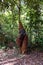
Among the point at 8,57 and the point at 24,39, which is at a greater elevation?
the point at 24,39

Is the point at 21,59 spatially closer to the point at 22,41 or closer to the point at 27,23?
the point at 22,41

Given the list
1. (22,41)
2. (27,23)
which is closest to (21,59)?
(22,41)

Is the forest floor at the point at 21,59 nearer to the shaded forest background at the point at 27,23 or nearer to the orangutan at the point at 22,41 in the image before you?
the orangutan at the point at 22,41

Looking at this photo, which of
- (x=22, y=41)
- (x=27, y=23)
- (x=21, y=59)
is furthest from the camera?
(x=27, y=23)

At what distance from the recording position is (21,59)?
5254mm

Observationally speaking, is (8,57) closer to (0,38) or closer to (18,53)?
(18,53)

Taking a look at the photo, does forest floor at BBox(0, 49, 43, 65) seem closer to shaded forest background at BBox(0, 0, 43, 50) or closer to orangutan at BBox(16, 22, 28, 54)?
orangutan at BBox(16, 22, 28, 54)

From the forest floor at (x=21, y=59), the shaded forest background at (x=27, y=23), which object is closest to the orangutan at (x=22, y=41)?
the forest floor at (x=21, y=59)

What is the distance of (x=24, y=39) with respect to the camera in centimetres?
576

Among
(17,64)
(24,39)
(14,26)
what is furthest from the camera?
(14,26)

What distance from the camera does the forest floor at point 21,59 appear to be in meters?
5.03

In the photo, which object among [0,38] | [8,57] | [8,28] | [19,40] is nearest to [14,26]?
[8,28]

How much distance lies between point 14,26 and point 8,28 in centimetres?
28

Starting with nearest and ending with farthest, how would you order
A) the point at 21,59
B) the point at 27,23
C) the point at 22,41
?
1. the point at 21,59
2. the point at 22,41
3. the point at 27,23
